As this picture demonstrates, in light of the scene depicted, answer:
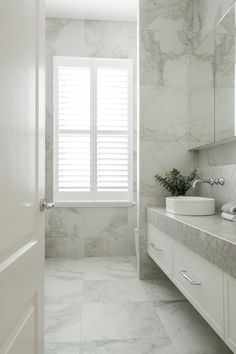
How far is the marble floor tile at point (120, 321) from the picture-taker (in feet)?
6.09

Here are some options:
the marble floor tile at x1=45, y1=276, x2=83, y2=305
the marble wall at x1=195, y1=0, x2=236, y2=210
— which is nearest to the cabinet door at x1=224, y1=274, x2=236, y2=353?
the marble wall at x1=195, y1=0, x2=236, y2=210

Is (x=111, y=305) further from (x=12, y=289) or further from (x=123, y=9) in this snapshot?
(x=123, y=9)

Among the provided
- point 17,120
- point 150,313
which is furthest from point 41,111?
point 150,313

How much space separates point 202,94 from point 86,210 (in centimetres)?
192

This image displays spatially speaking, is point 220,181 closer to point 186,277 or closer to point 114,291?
point 186,277

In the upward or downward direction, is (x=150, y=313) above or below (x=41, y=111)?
below

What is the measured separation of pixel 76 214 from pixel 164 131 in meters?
1.54

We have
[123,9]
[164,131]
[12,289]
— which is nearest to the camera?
[12,289]

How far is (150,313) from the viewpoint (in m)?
2.15

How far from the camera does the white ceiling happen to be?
3.41m

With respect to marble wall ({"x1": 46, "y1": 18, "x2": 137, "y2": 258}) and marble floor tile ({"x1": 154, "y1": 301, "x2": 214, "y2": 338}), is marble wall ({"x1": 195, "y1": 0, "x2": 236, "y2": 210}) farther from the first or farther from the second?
marble wall ({"x1": 46, "y1": 18, "x2": 137, "y2": 258})

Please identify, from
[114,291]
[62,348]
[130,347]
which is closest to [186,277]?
[130,347]

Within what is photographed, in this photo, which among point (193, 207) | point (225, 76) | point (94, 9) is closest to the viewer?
point (193, 207)

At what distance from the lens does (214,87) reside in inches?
99.3
